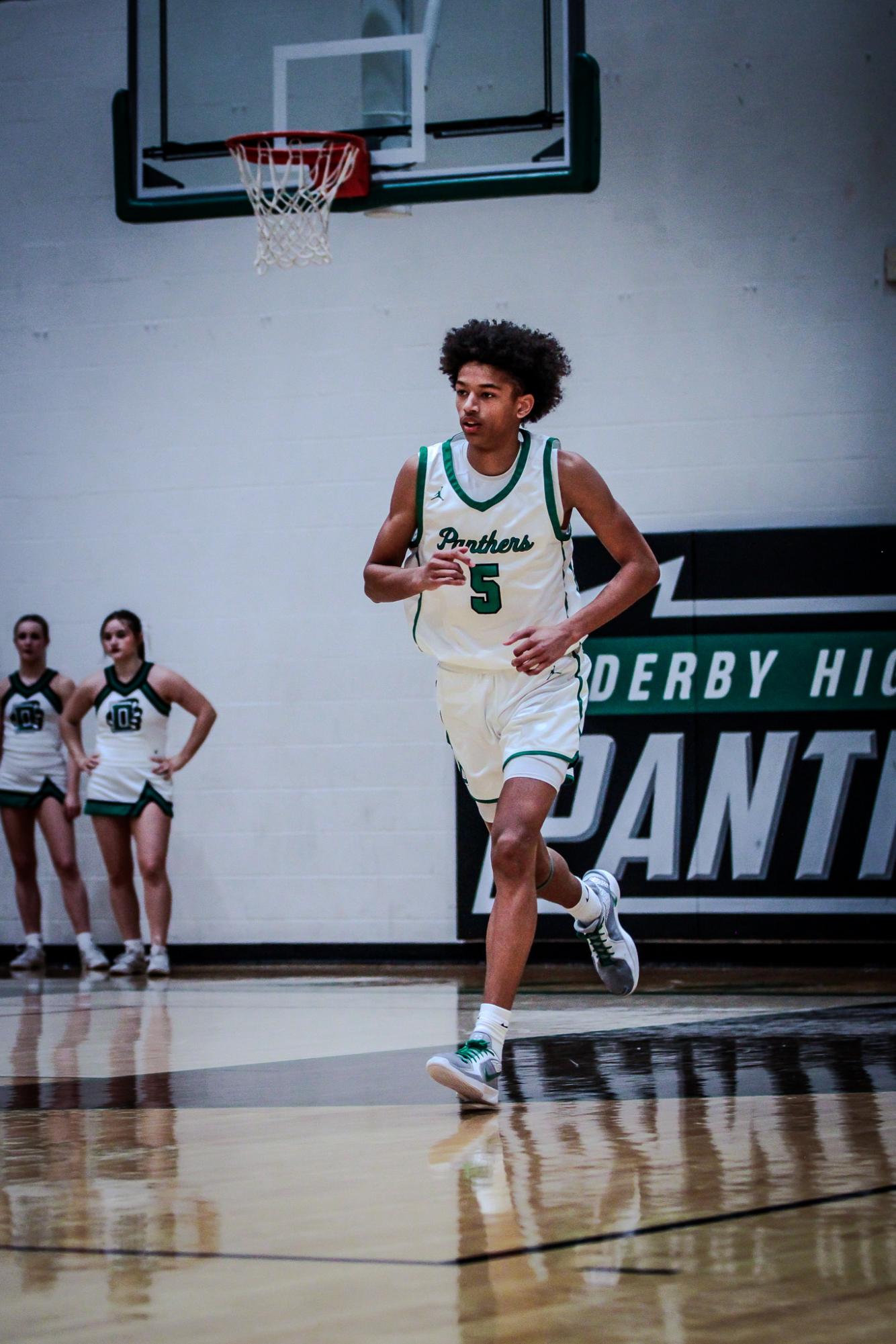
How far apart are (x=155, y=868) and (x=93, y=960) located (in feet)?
2.70

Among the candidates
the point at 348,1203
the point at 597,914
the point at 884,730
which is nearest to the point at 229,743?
the point at 884,730

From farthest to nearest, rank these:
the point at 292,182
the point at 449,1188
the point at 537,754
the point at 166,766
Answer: the point at 166,766 < the point at 292,182 < the point at 537,754 < the point at 449,1188

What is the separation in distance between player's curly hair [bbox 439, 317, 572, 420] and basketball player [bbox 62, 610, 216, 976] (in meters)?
5.36

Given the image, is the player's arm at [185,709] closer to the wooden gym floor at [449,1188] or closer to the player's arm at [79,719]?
the player's arm at [79,719]

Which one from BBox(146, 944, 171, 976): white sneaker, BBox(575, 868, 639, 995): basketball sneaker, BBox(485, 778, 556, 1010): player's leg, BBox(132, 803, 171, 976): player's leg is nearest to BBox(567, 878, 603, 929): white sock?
BBox(575, 868, 639, 995): basketball sneaker

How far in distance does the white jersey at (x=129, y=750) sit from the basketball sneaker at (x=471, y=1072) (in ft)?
19.6

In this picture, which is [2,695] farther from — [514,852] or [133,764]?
[514,852]

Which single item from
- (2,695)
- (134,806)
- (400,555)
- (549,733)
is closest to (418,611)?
(400,555)

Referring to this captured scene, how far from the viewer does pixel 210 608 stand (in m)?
10.6

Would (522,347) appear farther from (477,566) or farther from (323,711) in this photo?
(323,711)

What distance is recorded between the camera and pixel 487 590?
181 inches

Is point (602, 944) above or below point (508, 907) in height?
below

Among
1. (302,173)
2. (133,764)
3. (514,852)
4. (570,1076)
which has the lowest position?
(570,1076)

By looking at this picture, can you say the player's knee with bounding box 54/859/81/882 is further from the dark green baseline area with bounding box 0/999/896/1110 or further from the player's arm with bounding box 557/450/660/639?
the player's arm with bounding box 557/450/660/639
